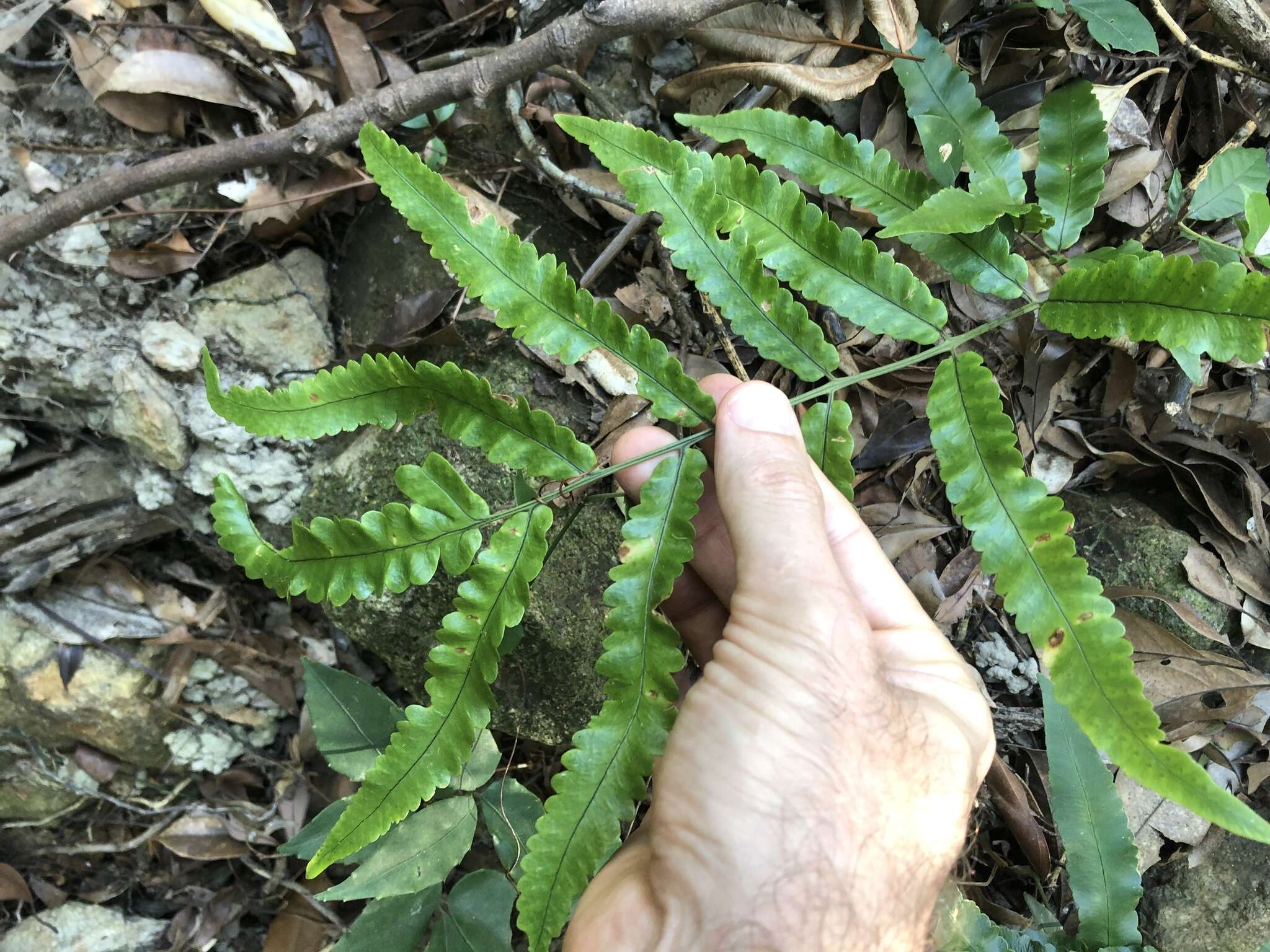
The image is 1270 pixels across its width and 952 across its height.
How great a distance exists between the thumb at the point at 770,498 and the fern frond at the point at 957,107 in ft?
2.85

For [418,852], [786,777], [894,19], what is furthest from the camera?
[894,19]

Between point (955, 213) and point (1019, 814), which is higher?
point (955, 213)

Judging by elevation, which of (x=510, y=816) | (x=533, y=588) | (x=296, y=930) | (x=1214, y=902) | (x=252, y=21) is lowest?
(x=296, y=930)

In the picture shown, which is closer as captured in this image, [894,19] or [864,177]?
[864,177]

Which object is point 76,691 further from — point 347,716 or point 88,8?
point 88,8

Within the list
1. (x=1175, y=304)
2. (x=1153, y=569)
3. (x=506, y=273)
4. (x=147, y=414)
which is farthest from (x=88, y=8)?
(x=1153, y=569)

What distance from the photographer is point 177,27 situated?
95.0 inches

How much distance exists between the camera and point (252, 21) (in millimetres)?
2395

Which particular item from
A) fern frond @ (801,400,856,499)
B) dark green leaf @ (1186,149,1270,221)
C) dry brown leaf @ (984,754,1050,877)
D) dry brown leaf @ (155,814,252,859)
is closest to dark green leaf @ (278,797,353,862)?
dry brown leaf @ (155,814,252,859)

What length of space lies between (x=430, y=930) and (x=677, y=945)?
140cm

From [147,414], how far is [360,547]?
1.24 metres

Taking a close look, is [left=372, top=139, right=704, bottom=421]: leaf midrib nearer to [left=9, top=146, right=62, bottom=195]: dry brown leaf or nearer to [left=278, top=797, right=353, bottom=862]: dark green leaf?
[left=278, top=797, right=353, bottom=862]: dark green leaf

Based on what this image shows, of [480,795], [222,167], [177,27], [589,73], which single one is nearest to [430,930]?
[480,795]

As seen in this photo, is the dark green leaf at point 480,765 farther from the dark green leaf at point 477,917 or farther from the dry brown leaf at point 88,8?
the dry brown leaf at point 88,8
